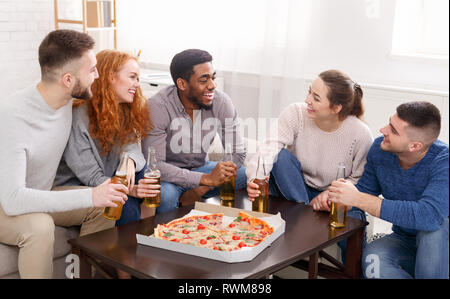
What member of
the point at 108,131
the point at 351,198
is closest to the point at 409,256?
the point at 351,198

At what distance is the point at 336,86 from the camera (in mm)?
2615

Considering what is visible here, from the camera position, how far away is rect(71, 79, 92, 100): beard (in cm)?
229

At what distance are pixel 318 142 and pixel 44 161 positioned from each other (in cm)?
127

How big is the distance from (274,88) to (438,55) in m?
1.19

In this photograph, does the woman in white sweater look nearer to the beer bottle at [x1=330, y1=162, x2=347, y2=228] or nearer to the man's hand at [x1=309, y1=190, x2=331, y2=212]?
the man's hand at [x1=309, y1=190, x2=331, y2=212]

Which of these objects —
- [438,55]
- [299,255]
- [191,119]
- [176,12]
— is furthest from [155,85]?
[299,255]

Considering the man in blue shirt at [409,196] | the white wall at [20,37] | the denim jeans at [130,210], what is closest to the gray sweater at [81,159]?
the denim jeans at [130,210]

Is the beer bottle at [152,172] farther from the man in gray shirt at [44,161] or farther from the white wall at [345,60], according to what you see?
the white wall at [345,60]

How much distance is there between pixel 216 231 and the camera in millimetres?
1966

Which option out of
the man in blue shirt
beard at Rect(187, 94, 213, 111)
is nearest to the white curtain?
beard at Rect(187, 94, 213, 111)

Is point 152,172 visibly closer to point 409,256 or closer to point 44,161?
point 44,161

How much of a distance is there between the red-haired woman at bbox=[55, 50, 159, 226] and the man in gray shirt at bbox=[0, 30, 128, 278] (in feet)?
0.31

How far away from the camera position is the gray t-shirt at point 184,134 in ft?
9.11

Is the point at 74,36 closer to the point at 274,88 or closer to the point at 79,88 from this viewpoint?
the point at 79,88
